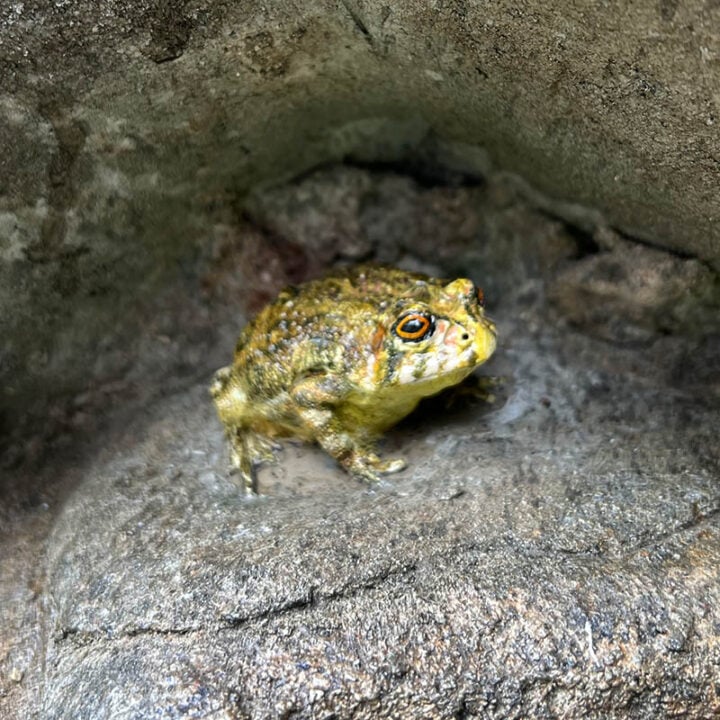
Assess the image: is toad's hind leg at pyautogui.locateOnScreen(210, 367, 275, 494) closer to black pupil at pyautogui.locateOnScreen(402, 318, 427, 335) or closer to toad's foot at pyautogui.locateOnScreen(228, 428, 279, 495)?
toad's foot at pyautogui.locateOnScreen(228, 428, 279, 495)

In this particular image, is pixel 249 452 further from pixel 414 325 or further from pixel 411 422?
pixel 414 325

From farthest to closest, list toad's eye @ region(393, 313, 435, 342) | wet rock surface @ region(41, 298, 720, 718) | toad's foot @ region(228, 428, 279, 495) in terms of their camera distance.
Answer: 1. toad's foot @ region(228, 428, 279, 495)
2. toad's eye @ region(393, 313, 435, 342)
3. wet rock surface @ region(41, 298, 720, 718)

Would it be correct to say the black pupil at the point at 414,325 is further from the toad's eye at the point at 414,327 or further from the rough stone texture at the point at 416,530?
the rough stone texture at the point at 416,530

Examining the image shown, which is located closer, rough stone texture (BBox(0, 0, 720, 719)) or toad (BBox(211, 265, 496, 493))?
rough stone texture (BBox(0, 0, 720, 719))

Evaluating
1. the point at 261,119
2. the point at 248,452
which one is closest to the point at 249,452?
the point at 248,452

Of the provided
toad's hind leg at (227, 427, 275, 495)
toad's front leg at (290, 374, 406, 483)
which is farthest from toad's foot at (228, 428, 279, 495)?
toad's front leg at (290, 374, 406, 483)
